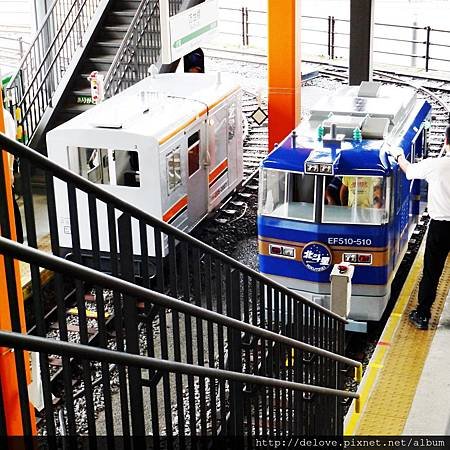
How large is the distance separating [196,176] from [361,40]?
11.6ft

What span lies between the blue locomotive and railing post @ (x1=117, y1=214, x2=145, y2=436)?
609 cm

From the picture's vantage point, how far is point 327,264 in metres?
9.84

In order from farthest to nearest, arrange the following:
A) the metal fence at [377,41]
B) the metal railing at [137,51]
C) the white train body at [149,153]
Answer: the metal fence at [377,41], the metal railing at [137,51], the white train body at [149,153]

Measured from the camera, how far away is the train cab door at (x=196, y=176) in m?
12.4

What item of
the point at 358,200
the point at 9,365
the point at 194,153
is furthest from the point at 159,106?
the point at 9,365

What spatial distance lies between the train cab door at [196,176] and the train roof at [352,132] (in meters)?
1.86

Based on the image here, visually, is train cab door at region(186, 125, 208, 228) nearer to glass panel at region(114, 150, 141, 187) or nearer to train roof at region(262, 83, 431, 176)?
glass panel at region(114, 150, 141, 187)

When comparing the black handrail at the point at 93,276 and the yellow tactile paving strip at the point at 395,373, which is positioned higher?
the black handrail at the point at 93,276

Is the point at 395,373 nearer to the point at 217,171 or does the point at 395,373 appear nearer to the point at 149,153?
the point at 149,153

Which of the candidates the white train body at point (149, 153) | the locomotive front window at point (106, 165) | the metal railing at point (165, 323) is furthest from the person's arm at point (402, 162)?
the metal railing at point (165, 323)

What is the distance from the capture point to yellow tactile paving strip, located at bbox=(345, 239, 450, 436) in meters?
7.79

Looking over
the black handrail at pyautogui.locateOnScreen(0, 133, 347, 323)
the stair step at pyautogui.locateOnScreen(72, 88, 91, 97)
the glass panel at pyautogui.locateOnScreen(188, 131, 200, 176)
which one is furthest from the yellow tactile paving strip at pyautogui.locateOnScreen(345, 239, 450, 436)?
the stair step at pyautogui.locateOnScreen(72, 88, 91, 97)

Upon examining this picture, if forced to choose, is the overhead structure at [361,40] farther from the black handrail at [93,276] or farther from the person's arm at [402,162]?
the black handrail at [93,276]

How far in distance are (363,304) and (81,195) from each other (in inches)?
146
